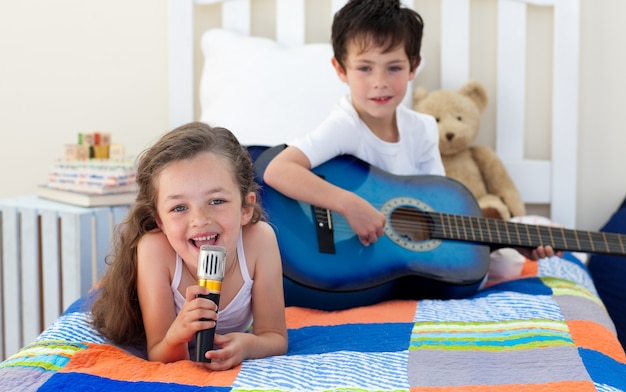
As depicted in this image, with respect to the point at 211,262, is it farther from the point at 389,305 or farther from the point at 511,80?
the point at 511,80

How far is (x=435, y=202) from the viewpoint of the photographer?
172cm

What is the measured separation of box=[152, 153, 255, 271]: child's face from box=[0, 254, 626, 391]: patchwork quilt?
18cm

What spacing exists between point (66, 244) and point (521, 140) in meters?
1.30

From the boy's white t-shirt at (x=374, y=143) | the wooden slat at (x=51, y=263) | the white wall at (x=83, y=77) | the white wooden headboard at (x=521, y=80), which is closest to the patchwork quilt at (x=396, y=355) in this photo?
the boy's white t-shirt at (x=374, y=143)

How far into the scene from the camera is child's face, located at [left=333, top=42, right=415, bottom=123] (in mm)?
1750

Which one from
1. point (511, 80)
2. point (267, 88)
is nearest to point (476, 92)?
point (511, 80)

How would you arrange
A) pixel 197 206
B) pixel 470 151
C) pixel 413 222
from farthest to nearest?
pixel 470 151, pixel 413 222, pixel 197 206

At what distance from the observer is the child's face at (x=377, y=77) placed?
5.74 feet

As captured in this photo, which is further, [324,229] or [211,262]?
[324,229]

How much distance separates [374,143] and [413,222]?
210 millimetres

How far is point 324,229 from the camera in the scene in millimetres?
1632

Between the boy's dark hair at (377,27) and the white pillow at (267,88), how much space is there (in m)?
0.34

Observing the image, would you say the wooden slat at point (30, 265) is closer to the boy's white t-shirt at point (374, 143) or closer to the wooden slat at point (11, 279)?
the wooden slat at point (11, 279)

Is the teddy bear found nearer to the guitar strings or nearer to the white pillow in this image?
the white pillow
